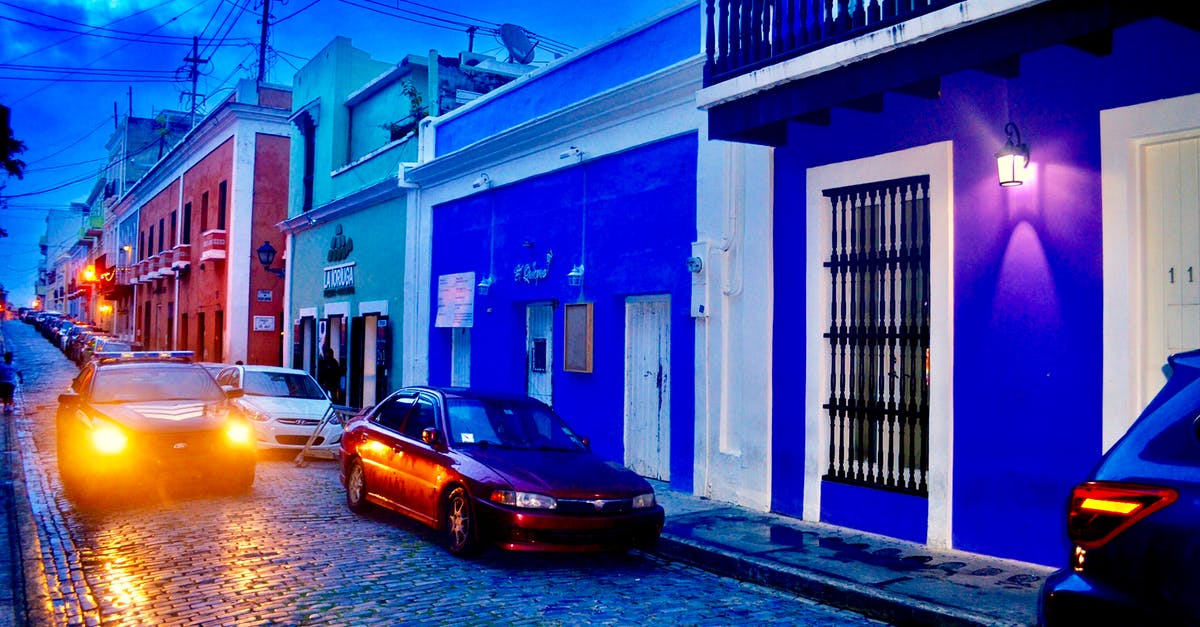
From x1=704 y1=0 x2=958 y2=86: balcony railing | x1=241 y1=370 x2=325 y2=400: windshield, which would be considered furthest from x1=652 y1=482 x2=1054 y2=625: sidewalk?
x1=241 y1=370 x2=325 y2=400: windshield

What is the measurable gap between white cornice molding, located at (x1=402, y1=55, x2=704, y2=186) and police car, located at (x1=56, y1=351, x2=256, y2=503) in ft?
18.9

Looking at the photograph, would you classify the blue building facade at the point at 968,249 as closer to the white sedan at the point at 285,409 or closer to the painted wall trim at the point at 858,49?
the painted wall trim at the point at 858,49

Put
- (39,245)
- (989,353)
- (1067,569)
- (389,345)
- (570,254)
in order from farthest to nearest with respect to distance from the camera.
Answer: (39,245), (389,345), (570,254), (989,353), (1067,569)

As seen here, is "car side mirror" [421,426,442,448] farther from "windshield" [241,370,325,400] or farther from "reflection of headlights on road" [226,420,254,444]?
"windshield" [241,370,325,400]

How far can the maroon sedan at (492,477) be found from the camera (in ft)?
24.5

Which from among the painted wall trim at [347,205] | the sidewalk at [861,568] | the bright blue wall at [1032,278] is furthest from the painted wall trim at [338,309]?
the bright blue wall at [1032,278]

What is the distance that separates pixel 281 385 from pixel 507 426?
26.0ft

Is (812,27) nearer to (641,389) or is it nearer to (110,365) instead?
(641,389)

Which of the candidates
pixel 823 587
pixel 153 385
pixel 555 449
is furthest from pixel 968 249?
pixel 153 385

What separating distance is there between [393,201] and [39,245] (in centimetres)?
12387

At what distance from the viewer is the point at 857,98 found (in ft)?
26.8

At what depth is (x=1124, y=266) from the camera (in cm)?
716

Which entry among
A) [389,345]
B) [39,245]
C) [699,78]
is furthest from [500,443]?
[39,245]

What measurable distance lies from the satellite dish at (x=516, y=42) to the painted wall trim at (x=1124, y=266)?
48.7ft
